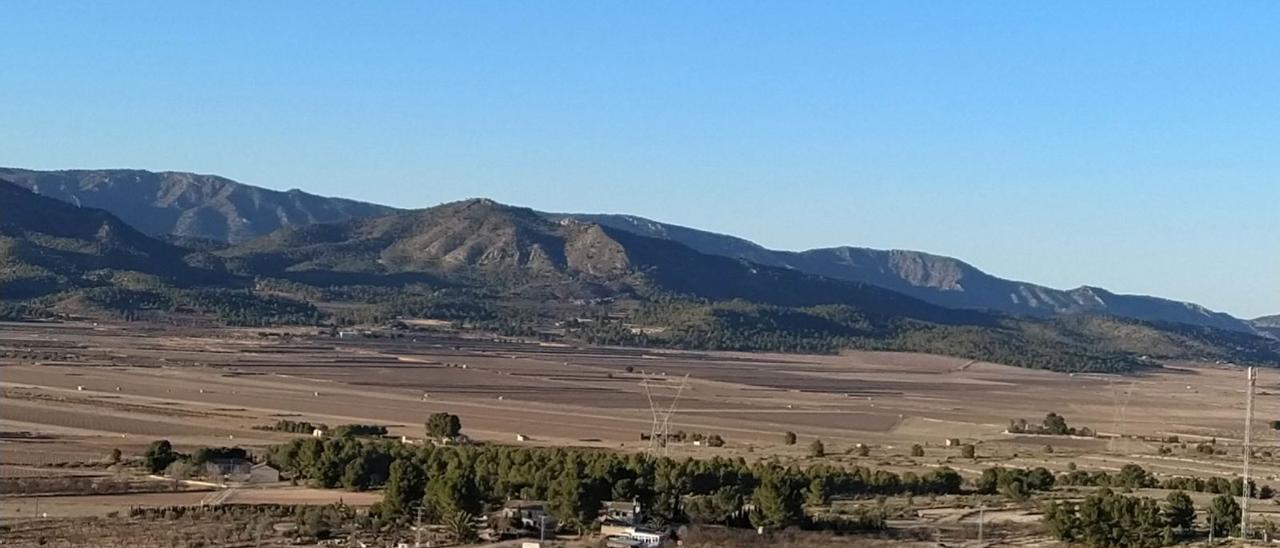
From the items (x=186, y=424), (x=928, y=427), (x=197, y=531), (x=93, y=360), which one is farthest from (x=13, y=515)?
(x=93, y=360)

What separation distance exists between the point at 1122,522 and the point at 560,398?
210 ft

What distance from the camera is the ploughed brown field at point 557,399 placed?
238ft

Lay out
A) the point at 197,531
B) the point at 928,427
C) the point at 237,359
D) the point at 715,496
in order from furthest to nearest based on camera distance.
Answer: the point at 237,359, the point at 928,427, the point at 715,496, the point at 197,531

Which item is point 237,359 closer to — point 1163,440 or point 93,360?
point 93,360

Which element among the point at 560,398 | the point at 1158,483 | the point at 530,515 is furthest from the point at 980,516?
the point at 560,398

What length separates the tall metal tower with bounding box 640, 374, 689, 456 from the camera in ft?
234

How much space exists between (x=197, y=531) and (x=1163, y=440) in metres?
61.6

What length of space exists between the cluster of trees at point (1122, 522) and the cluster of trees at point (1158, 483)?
11754 mm

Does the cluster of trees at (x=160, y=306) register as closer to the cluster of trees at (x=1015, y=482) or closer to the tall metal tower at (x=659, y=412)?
the tall metal tower at (x=659, y=412)

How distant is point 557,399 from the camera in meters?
104

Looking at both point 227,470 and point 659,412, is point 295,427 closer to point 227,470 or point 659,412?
point 227,470

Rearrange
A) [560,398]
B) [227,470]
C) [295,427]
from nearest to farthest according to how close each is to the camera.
Result: [227,470] → [295,427] → [560,398]

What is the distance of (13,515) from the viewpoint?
1743 inches

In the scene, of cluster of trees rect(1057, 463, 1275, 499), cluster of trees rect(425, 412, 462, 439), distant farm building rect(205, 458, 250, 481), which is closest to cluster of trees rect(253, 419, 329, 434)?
cluster of trees rect(425, 412, 462, 439)
